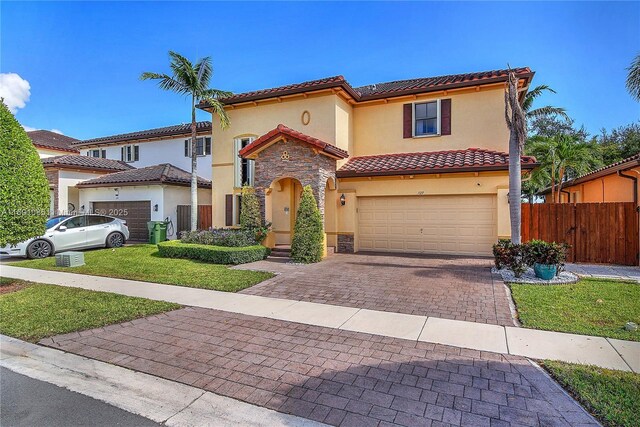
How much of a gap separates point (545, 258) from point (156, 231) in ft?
53.8

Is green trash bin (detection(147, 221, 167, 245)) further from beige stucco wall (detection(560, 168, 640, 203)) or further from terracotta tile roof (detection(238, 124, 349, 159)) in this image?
beige stucco wall (detection(560, 168, 640, 203))

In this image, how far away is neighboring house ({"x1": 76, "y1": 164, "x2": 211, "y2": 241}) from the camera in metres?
18.9

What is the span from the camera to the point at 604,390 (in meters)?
3.76

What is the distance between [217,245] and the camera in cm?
1323

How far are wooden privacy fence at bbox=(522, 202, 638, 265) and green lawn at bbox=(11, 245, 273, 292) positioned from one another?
975 cm

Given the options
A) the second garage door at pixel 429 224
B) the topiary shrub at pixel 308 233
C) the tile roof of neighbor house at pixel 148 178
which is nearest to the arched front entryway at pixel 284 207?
the second garage door at pixel 429 224

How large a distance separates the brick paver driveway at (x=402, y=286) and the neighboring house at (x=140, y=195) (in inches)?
365

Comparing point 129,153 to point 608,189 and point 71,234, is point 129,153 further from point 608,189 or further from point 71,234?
point 608,189

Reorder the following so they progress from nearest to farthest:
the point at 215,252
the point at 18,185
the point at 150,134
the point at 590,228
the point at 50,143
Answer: the point at 18,185 < the point at 590,228 < the point at 215,252 < the point at 150,134 < the point at 50,143

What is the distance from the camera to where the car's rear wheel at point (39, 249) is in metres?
13.6

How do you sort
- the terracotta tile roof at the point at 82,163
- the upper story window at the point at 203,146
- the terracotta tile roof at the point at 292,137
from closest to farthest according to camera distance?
the terracotta tile roof at the point at 292,137 → the terracotta tile roof at the point at 82,163 → the upper story window at the point at 203,146

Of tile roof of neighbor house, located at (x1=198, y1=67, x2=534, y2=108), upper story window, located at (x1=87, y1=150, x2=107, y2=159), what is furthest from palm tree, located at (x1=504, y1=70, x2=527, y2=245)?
upper story window, located at (x1=87, y1=150, x2=107, y2=159)

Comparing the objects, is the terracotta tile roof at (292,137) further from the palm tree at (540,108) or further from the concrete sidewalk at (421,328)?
the palm tree at (540,108)

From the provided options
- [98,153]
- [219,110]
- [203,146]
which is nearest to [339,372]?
[219,110]
